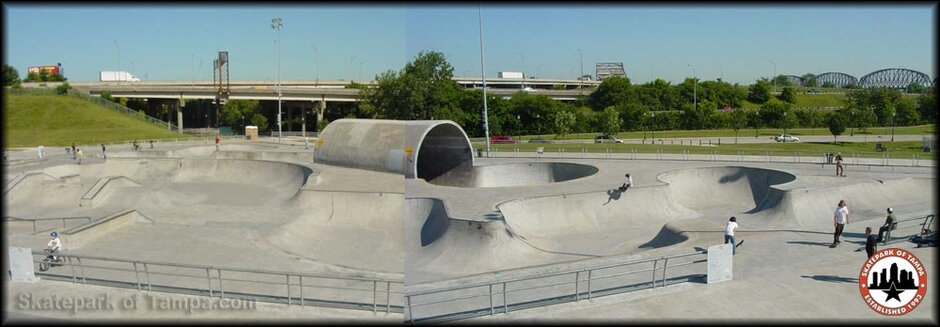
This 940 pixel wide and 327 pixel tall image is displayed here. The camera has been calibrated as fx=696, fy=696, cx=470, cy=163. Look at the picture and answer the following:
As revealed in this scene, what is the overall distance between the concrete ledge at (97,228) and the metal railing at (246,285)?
3088 millimetres

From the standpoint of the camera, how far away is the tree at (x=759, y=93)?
8725 centimetres

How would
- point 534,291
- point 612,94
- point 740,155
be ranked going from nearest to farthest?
point 534,291 < point 740,155 < point 612,94

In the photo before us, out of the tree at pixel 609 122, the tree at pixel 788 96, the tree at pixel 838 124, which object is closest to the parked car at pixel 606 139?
the tree at pixel 609 122

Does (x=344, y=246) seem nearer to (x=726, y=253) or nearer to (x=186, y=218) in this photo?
(x=186, y=218)

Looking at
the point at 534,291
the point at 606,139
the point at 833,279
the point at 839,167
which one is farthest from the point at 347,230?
the point at 606,139

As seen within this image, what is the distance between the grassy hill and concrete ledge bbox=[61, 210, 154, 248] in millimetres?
37706

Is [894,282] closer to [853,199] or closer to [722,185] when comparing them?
[853,199]

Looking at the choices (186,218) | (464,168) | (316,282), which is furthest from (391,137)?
(316,282)

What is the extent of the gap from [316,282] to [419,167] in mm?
11350

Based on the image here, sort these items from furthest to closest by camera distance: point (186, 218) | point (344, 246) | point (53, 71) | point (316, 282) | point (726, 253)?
1. point (53, 71)
2. point (186, 218)
3. point (344, 246)
4. point (316, 282)
5. point (726, 253)

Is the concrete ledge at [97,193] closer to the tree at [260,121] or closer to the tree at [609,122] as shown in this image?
the tree at [609,122]

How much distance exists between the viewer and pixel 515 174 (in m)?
30.9

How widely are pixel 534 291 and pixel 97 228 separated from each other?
42.7 feet

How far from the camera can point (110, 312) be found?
8023 mm
